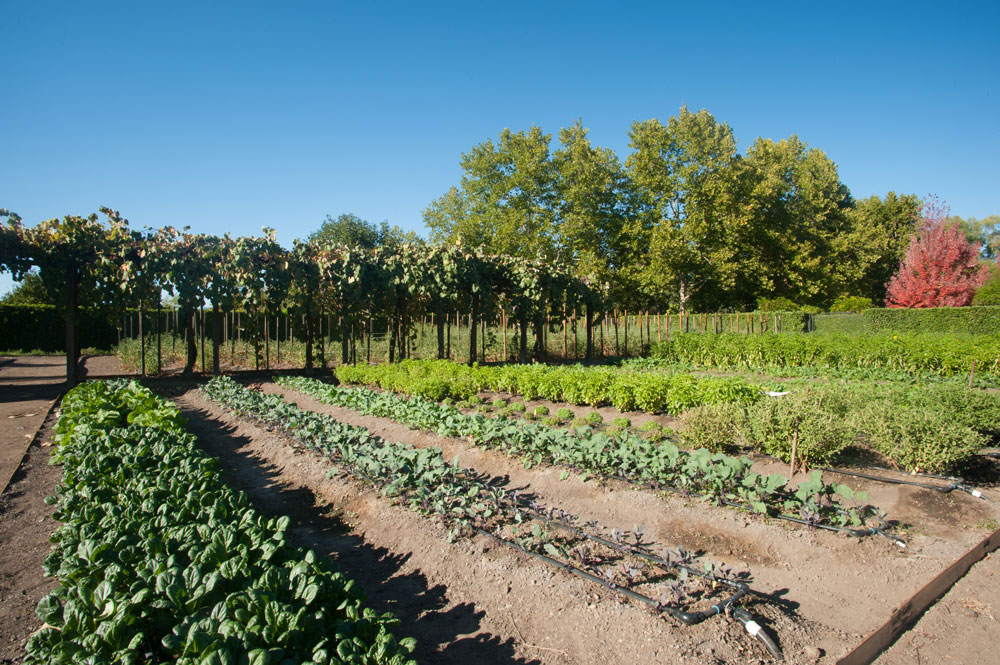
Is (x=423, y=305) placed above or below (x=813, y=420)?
above

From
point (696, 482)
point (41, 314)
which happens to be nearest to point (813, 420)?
point (696, 482)

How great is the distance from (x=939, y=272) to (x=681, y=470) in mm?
35339

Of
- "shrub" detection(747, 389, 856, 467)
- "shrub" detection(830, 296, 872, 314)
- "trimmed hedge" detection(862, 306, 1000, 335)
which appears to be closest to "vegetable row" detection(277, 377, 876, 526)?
"shrub" detection(747, 389, 856, 467)

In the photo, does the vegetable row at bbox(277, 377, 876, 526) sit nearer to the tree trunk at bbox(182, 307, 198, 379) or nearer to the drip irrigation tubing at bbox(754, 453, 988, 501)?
the drip irrigation tubing at bbox(754, 453, 988, 501)

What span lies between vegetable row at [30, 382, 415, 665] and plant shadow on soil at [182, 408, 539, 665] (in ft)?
1.11

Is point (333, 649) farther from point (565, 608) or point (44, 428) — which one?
point (44, 428)

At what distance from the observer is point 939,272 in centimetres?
3092

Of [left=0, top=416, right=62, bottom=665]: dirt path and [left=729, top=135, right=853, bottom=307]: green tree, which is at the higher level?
[left=729, top=135, right=853, bottom=307]: green tree

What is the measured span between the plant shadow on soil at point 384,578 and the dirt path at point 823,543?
1686mm

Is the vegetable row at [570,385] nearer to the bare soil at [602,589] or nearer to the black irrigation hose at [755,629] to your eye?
the bare soil at [602,589]

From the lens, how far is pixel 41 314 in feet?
84.3

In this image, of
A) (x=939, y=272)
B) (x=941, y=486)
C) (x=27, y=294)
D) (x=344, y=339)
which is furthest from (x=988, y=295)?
(x=27, y=294)

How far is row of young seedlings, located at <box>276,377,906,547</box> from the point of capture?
4172 mm

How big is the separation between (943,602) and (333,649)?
3672mm
